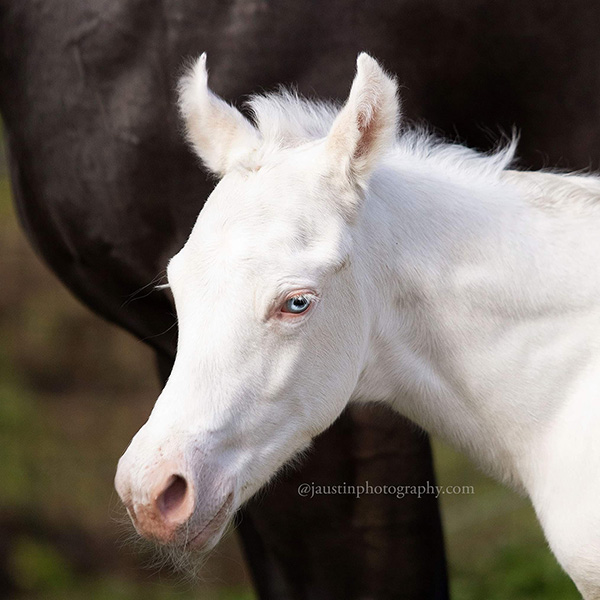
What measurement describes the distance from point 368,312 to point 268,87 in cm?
69

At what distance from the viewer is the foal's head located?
1.42m

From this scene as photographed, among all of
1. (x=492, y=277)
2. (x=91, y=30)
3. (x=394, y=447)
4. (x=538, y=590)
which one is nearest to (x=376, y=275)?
(x=492, y=277)

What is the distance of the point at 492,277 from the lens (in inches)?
65.6

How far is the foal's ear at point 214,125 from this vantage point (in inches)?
67.6

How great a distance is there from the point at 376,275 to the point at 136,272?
0.79 meters

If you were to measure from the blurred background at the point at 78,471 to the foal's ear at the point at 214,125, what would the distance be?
266cm

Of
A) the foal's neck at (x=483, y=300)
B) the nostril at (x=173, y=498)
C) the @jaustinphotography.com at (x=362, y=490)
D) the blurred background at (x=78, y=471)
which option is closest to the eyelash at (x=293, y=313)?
the foal's neck at (x=483, y=300)

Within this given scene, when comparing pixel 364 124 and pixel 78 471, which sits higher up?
pixel 364 124

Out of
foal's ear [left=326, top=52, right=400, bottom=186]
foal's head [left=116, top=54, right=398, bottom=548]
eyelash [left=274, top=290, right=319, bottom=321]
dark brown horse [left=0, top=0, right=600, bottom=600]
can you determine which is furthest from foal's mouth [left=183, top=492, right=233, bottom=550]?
dark brown horse [left=0, top=0, right=600, bottom=600]

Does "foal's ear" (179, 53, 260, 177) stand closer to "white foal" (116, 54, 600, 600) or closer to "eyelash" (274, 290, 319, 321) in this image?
"white foal" (116, 54, 600, 600)

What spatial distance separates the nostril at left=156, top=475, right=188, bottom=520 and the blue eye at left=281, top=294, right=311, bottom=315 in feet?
0.99

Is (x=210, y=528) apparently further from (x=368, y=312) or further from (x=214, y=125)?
(x=214, y=125)

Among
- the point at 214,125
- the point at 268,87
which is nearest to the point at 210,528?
the point at 214,125

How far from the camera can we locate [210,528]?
1.46m
